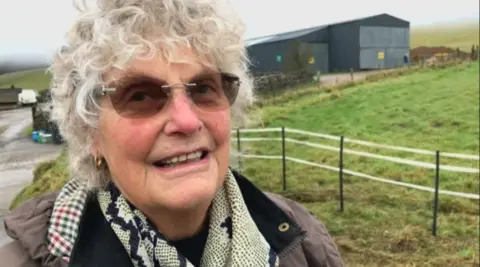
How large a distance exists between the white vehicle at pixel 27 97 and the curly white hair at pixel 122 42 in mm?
194

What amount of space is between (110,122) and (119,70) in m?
0.12

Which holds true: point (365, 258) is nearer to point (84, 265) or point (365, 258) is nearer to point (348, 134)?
point (84, 265)

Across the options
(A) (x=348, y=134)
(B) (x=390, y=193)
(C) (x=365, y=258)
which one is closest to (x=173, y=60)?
(C) (x=365, y=258)

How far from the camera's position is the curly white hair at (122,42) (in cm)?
115

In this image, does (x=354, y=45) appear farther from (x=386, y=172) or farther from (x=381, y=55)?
(x=386, y=172)

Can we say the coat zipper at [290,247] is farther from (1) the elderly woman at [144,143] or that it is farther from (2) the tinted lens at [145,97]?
(2) the tinted lens at [145,97]

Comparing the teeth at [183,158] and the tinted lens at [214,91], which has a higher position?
the tinted lens at [214,91]

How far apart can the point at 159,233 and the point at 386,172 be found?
24.4 ft

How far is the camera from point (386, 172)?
27.1ft

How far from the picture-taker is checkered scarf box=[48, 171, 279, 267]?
1203 millimetres

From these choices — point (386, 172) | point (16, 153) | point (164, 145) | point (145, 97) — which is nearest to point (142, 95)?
point (145, 97)

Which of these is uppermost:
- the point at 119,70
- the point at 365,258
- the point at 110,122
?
the point at 119,70

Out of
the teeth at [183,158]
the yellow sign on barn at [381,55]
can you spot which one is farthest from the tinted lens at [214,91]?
the yellow sign on barn at [381,55]

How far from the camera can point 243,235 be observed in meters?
1.31
